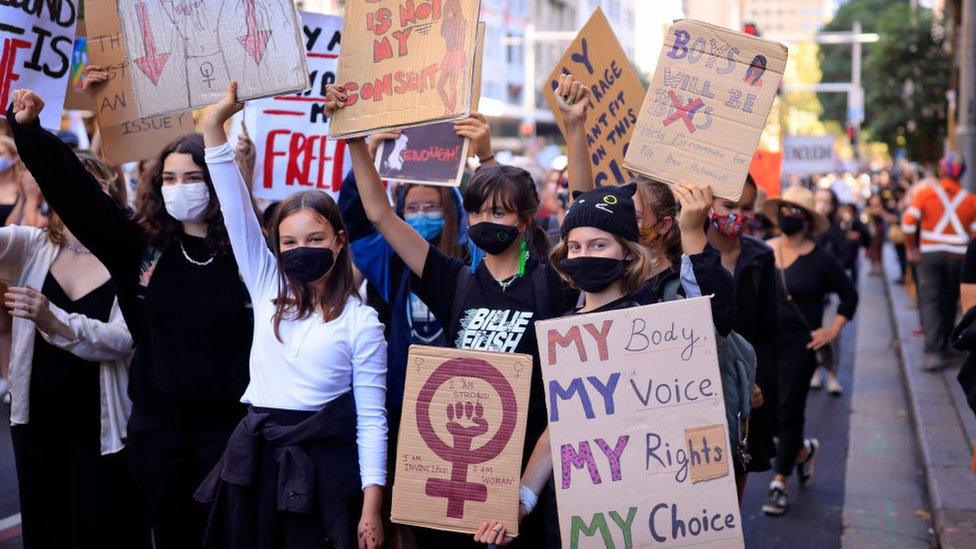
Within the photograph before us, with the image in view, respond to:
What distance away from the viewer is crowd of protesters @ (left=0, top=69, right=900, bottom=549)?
150 inches

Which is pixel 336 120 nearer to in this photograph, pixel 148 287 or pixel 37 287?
pixel 148 287

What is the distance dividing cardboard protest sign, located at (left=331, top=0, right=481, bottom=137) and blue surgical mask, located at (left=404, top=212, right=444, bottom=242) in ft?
3.54

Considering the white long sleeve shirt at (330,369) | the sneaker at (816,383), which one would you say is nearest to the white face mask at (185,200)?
the white long sleeve shirt at (330,369)

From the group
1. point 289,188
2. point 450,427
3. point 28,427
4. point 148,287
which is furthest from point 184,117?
point 450,427

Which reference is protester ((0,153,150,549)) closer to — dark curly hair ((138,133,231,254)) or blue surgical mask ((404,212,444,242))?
dark curly hair ((138,133,231,254))

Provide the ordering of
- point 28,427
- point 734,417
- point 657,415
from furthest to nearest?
point 28,427
point 734,417
point 657,415

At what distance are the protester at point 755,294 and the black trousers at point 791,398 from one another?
56.9 inches

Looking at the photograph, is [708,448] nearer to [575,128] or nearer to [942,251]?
[575,128]

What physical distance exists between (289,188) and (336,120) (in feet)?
5.50

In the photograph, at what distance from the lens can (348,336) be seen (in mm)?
3854

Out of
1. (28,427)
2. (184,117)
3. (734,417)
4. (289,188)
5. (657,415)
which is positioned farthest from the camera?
(289,188)

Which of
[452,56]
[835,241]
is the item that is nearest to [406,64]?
[452,56]

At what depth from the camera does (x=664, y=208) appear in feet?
14.5

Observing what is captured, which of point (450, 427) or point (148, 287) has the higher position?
point (148, 287)
